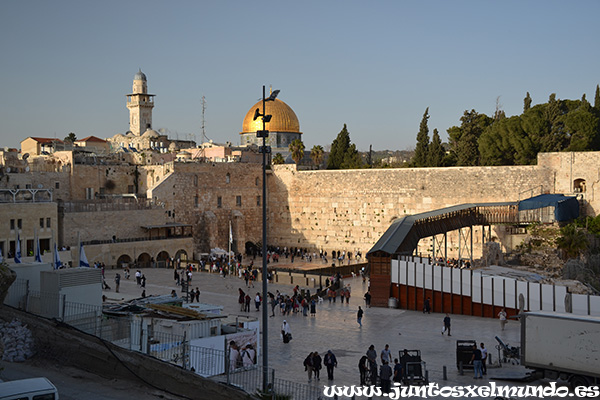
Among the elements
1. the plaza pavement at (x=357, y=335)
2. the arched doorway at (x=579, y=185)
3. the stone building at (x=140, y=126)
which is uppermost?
the stone building at (x=140, y=126)

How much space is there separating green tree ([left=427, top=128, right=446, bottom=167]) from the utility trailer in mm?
29190

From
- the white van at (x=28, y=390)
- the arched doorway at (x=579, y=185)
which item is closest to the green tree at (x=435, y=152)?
the arched doorway at (x=579, y=185)

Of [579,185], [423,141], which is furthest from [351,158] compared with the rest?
[579,185]

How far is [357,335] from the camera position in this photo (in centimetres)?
1809

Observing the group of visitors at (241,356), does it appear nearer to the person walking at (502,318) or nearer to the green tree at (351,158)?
the person walking at (502,318)

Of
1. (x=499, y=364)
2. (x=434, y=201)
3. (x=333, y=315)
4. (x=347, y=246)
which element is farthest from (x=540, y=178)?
(x=499, y=364)

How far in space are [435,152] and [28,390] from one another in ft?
113

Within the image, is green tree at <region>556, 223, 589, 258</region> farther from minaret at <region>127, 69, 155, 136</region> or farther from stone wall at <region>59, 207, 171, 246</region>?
minaret at <region>127, 69, 155, 136</region>

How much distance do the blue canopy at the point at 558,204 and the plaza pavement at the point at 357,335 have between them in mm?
10015

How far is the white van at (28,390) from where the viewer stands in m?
9.31

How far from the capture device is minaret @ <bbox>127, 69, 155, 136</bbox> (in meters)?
56.4

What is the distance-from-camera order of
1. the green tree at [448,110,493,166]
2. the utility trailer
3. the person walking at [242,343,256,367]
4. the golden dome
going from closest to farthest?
1. the utility trailer
2. the person walking at [242,343,256,367]
3. the green tree at [448,110,493,166]
4. the golden dome

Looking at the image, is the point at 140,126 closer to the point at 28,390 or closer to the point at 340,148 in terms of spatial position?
the point at 340,148

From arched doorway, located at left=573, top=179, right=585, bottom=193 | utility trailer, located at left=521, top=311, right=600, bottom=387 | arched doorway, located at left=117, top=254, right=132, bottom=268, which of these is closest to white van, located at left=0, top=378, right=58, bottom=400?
utility trailer, located at left=521, top=311, right=600, bottom=387
